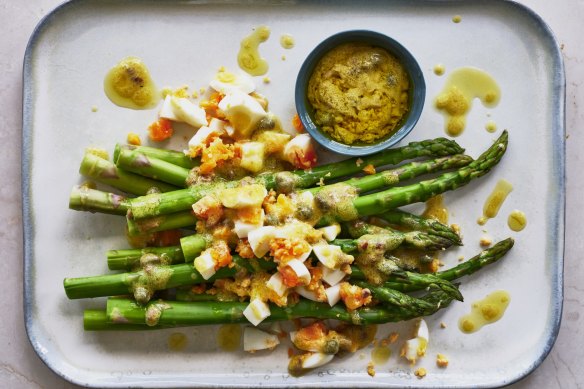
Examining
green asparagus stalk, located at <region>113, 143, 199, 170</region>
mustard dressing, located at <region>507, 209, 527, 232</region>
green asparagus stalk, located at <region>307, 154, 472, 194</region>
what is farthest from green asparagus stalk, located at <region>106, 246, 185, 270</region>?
mustard dressing, located at <region>507, 209, 527, 232</region>

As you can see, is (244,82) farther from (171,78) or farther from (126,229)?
(126,229)

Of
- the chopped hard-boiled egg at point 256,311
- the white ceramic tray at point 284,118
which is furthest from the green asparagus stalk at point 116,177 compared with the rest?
the chopped hard-boiled egg at point 256,311

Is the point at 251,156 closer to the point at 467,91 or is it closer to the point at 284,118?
the point at 284,118

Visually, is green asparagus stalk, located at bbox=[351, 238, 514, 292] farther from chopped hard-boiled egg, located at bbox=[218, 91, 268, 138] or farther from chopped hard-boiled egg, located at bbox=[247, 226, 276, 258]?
chopped hard-boiled egg, located at bbox=[218, 91, 268, 138]

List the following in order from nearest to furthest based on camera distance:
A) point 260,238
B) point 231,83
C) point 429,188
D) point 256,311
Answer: point 260,238 → point 256,311 → point 429,188 → point 231,83

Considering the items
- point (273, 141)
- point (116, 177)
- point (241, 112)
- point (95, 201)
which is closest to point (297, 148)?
point (273, 141)

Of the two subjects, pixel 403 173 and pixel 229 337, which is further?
pixel 229 337

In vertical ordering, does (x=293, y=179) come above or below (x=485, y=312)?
above
